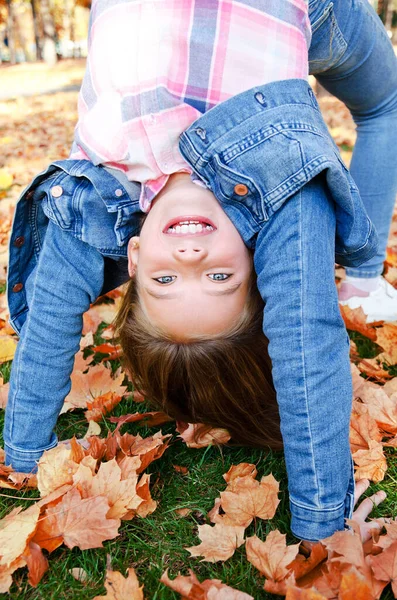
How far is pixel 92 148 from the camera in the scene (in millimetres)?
1977

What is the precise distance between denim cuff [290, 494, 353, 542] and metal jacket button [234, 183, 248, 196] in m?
0.83

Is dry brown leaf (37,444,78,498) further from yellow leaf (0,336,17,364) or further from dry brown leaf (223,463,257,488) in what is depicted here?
yellow leaf (0,336,17,364)

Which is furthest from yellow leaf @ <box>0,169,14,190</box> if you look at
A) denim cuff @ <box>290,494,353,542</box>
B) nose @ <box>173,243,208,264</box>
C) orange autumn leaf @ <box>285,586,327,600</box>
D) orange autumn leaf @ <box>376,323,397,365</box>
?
orange autumn leaf @ <box>285,586,327,600</box>

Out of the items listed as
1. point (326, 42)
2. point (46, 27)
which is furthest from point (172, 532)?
point (46, 27)

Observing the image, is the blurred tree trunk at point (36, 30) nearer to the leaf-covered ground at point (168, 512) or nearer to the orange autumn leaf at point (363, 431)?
the leaf-covered ground at point (168, 512)

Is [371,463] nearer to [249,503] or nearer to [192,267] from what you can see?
[249,503]

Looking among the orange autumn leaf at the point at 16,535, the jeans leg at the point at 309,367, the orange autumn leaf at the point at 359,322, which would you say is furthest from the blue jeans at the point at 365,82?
the orange autumn leaf at the point at 16,535

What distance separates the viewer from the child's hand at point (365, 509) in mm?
1598

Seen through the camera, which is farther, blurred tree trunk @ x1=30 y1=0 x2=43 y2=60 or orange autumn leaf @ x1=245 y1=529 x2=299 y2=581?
blurred tree trunk @ x1=30 y1=0 x2=43 y2=60

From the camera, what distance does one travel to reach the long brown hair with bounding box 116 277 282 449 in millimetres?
1748

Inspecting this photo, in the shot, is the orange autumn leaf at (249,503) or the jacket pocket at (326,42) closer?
the orange autumn leaf at (249,503)

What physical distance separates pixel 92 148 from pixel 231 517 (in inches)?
46.7

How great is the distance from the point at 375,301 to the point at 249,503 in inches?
51.9

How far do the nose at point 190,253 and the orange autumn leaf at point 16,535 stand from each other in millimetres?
752
